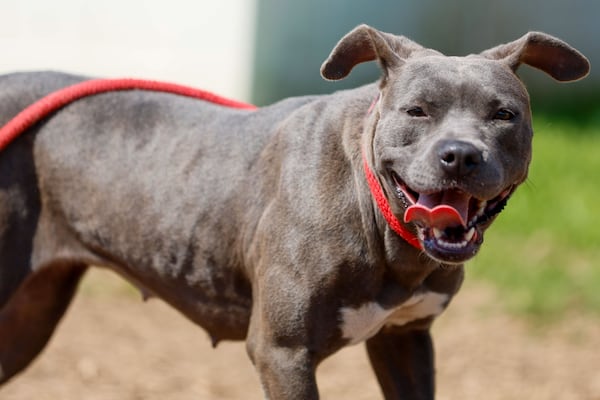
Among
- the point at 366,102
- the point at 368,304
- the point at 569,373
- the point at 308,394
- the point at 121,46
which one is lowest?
the point at 121,46

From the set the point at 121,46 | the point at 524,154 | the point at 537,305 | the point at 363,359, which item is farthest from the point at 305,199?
the point at 121,46

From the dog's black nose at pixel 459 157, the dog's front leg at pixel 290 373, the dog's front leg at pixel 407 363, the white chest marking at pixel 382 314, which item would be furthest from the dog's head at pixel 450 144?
the dog's front leg at pixel 407 363

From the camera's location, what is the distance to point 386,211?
4.04 meters

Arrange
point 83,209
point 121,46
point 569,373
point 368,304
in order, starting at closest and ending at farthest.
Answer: point 368,304 < point 83,209 < point 569,373 < point 121,46

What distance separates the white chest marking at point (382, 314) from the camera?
4145mm

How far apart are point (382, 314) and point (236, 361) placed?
2.46 meters

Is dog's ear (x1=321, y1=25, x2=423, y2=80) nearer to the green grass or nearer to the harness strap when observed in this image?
the harness strap

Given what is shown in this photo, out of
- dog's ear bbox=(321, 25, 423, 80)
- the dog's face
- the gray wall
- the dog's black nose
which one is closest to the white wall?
the gray wall

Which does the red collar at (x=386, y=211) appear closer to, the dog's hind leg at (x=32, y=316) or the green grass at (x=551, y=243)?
the dog's hind leg at (x=32, y=316)

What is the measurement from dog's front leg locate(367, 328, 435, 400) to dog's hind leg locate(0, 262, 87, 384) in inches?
52.5

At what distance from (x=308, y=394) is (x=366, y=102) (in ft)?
3.37

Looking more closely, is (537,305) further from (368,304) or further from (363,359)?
(368,304)

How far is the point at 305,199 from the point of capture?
Result: 4230 mm

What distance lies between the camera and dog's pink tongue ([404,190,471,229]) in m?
3.78
